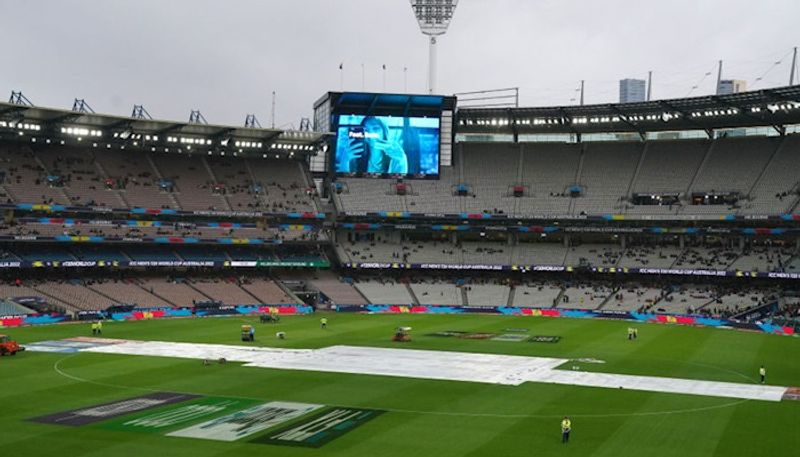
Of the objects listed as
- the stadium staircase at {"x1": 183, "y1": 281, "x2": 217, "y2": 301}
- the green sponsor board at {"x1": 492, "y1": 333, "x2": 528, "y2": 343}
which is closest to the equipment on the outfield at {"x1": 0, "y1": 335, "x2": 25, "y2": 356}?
the green sponsor board at {"x1": 492, "y1": 333, "x2": 528, "y2": 343}

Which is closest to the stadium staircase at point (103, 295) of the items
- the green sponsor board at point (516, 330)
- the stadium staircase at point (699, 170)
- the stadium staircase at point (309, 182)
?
the stadium staircase at point (309, 182)

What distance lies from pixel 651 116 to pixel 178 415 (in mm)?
73831

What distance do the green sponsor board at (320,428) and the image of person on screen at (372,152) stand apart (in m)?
67.6

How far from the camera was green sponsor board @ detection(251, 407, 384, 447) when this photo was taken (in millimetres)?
29438

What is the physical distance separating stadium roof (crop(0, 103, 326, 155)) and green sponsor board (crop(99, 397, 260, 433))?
51.2 metres

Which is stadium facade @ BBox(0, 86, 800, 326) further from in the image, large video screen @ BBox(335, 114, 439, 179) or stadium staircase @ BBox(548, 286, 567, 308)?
stadium staircase @ BBox(548, 286, 567, 308)

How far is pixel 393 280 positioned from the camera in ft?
330

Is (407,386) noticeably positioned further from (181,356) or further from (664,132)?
(664,132)

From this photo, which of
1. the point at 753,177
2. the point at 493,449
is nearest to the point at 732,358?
the point at 493,449

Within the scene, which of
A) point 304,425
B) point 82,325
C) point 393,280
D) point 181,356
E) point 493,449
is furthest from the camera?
point 393,280

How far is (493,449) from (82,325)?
5286cm

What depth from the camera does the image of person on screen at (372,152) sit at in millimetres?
100812

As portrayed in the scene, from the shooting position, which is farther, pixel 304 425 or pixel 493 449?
pixel 304 425

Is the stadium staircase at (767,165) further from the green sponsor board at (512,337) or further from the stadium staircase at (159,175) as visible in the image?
the stadium staircase at (159,175)
